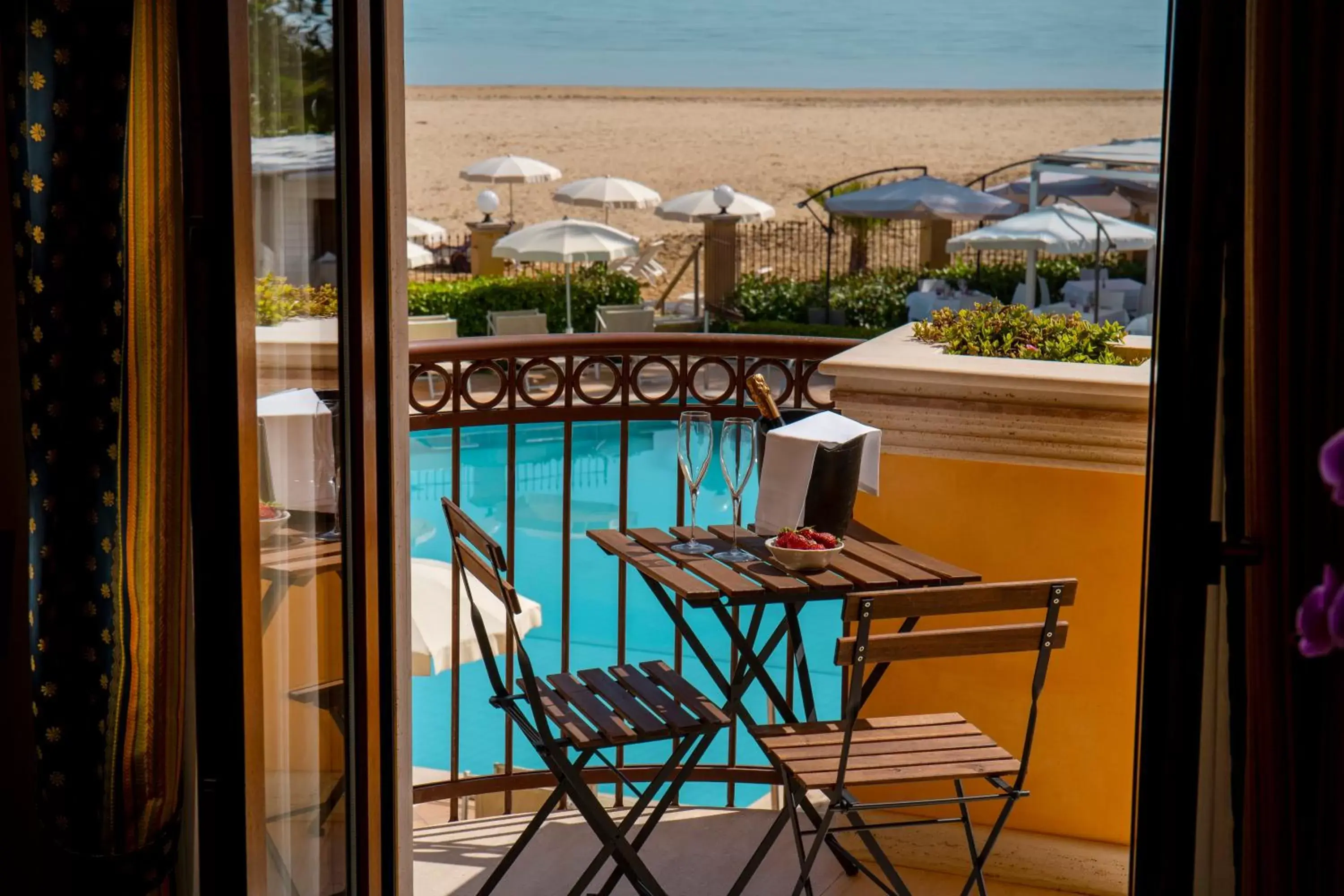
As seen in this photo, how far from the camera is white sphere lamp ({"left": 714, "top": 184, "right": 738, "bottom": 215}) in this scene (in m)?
17.7

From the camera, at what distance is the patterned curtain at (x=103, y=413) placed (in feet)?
5.31

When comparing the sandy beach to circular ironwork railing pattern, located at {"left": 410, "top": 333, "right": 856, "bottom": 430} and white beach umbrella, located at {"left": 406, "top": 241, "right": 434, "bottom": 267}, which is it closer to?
white beach umbrella, located at {"left": 406, "top": 241, "right": 434, "bottom": 267}

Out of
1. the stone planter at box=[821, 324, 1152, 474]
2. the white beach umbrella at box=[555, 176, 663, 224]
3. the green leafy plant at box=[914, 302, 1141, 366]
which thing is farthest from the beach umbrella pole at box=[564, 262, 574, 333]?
the stone planter at box=[821, 324, 1152, 474]

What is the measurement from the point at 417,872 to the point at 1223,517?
81.6 inches

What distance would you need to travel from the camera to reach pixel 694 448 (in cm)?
285

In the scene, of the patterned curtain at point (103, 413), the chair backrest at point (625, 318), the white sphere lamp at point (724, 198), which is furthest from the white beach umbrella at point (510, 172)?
the patterned curtain at point (103, 413)

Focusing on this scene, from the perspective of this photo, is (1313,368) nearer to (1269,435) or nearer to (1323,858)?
(1269,435)

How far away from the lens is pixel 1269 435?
174cm

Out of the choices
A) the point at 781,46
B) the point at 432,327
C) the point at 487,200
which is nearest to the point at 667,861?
the point at 432,327

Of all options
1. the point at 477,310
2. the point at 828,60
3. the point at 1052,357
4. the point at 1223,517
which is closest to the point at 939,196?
the point at 477,310

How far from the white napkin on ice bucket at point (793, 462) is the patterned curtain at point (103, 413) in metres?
1.33

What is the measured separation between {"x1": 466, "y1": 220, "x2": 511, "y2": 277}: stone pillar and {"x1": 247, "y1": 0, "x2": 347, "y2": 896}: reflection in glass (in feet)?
57.2

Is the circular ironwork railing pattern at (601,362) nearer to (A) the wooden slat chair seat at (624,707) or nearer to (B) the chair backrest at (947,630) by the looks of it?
(A) the wooden slat chair seat at (624,707)

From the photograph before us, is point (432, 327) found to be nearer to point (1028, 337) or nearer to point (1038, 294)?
point (1038, 294)
